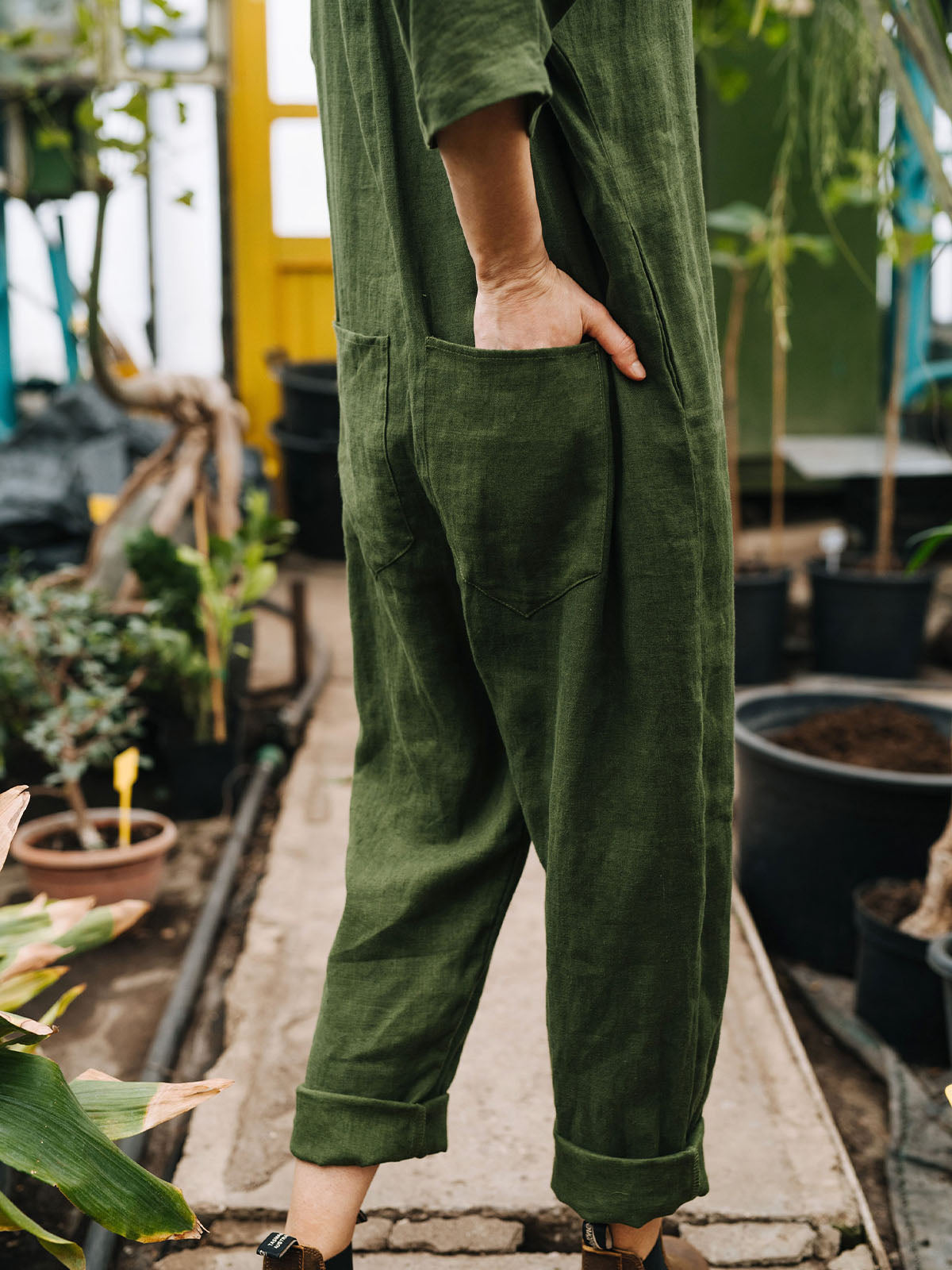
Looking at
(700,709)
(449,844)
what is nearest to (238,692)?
(449,844)

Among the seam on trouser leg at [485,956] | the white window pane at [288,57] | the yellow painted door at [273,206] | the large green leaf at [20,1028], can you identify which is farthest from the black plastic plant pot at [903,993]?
the white window pane at [288,57]

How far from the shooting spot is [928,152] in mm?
1390

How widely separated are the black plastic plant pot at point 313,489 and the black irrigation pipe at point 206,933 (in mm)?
1830

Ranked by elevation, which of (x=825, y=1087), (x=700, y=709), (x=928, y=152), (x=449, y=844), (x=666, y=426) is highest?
(x=928, y=152)

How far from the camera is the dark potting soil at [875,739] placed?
2.06 meters

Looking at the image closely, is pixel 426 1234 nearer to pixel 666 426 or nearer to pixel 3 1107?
pixel 3 1107

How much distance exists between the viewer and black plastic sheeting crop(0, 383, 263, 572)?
3730 mm

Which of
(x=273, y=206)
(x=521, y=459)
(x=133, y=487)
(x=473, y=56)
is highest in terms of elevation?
(x=273, y=206)

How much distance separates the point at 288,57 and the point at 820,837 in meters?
4.60

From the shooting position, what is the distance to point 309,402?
4941mm

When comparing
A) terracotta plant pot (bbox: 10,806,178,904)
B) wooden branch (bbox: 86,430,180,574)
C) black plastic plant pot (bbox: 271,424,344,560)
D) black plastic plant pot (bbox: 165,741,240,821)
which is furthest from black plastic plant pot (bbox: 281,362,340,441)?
terracotta plant pot (bbox: 10,806,178,904)

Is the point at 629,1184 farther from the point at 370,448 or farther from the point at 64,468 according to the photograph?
the point at 64,468

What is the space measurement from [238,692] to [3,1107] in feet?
6.13

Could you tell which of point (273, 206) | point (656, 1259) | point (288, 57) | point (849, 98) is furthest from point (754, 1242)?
point (288, 57)
